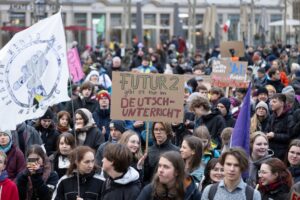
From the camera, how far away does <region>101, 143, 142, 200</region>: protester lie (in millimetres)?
7512

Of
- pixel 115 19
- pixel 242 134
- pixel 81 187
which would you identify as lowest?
pixel 81 187

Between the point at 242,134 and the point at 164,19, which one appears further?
the point at 164,19

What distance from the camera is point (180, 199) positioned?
7121 millimetres

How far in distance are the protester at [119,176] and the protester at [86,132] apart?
3.51m

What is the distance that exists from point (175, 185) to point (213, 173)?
1022mm

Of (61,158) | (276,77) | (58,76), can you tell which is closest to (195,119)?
(61,158)

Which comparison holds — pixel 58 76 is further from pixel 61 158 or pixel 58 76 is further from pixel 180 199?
pixel 180 199

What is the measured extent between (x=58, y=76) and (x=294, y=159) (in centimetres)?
242

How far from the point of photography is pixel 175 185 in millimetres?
7137

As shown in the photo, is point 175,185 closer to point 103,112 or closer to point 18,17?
point 103,112

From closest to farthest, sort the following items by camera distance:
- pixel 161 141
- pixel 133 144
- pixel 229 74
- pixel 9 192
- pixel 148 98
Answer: pixel 9 192 < pixel 133 144 < pixel 161 141 < pixel 148 98 < pixel 229 74

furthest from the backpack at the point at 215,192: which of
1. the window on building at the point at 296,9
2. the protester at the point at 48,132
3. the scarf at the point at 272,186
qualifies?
the window on building at the point at 296,9

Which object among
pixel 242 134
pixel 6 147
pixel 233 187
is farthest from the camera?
pixel 6 147

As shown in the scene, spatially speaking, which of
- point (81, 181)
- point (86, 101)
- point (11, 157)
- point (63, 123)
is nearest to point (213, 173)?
point (81, 181)
